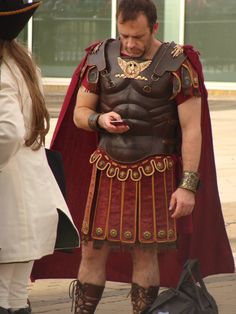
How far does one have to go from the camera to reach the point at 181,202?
5.44 metres

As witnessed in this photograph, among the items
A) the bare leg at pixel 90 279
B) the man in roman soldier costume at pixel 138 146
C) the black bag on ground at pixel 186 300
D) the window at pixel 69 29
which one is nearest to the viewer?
the black bag on ground at pixel 186 300

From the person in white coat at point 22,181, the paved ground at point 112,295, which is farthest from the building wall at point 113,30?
the person in white coat at point 22,181

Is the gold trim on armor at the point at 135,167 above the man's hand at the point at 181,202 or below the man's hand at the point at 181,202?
above

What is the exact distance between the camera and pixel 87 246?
18.6 feet

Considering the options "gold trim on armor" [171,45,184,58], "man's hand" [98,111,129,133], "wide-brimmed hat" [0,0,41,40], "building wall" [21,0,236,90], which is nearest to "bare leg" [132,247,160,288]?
"man's hand" [98,111,129,133]

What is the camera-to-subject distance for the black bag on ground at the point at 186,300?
475cm

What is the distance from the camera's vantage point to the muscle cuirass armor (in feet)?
17.9

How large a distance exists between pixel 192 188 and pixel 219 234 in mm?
808

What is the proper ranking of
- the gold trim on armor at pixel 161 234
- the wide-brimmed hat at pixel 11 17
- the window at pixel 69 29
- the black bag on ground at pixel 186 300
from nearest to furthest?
the wide-brimmed hat at pixel 11 17, the black bag on ground at pixel 186 300, the gold trim on armor at pixel 161 234, the window at pixel 69 29

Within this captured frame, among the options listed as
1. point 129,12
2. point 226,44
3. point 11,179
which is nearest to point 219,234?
point 129,12

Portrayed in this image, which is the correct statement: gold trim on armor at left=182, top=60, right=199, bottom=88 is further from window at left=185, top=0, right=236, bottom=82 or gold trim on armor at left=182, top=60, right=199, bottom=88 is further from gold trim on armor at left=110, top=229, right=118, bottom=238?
window at left=185, top=0, right=236, bottom=82

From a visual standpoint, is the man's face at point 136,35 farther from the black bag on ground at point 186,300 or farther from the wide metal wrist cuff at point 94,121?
the black bag on ground at point 186,300

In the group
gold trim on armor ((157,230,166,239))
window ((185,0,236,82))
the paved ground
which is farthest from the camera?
window ((185,0,236,82))

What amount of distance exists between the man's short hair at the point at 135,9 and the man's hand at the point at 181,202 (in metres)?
0.81
